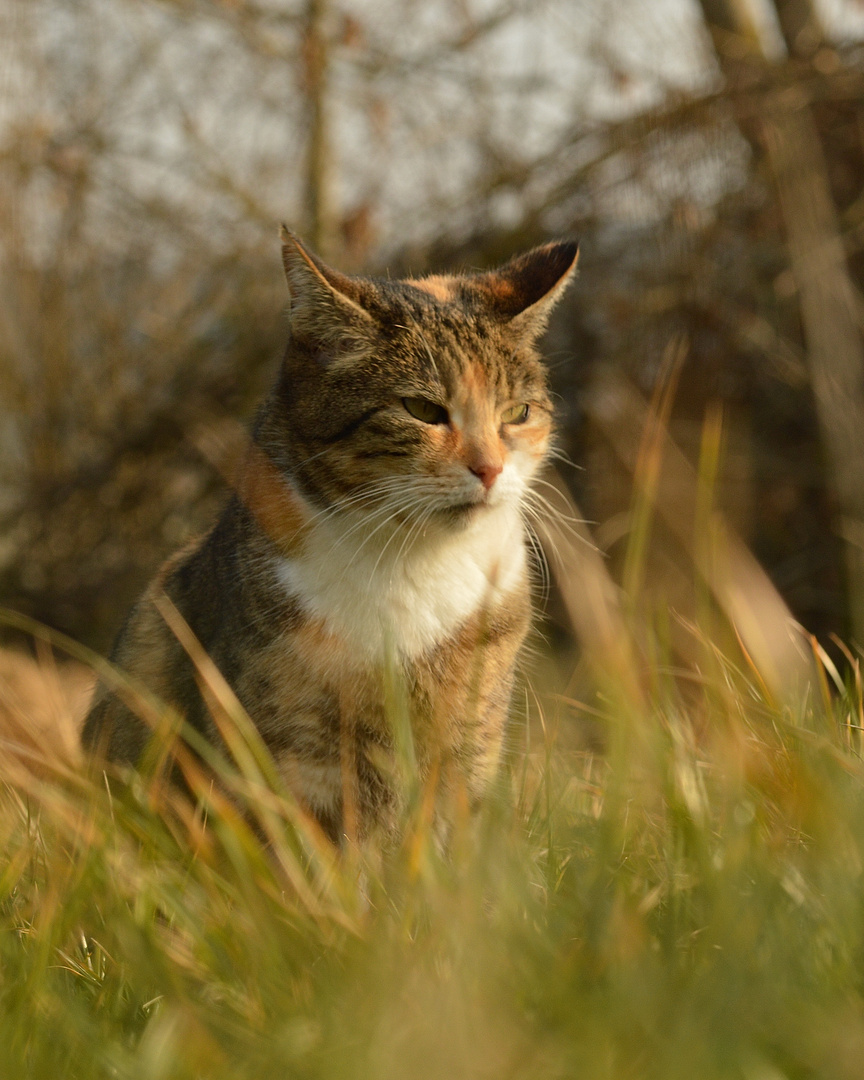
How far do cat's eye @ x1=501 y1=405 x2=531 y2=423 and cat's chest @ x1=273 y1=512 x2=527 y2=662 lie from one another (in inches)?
11.3

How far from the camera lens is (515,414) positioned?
8.14ft

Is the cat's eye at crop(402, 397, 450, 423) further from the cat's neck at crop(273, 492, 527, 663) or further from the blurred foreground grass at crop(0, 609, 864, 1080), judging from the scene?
the blurred foreground grass at crop(0, 609, 864, 1080)

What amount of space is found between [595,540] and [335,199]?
2535 millimetres

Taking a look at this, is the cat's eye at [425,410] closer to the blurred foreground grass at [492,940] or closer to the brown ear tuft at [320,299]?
the brown ear tuft at [320,299]

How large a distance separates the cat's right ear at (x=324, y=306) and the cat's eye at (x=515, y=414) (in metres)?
0.40

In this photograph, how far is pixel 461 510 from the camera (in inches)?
85.7

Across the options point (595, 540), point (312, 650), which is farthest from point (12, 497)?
point (312, 650)

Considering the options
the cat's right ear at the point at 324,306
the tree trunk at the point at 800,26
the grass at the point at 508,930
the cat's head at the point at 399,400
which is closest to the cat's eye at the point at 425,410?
the cat's head at the point at 399,400

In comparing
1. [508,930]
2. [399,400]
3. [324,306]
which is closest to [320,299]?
[324,306]

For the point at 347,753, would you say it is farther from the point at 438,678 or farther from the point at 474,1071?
the point at 474,1071

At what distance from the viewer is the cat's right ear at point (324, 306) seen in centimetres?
222

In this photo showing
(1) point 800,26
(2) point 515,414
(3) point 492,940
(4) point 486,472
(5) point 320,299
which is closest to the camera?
(3) point 492,940

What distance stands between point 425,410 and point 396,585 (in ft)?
1.40

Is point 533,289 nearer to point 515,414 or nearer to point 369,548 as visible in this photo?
point 515,414
